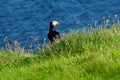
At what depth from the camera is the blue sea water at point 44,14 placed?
25219 millimetres

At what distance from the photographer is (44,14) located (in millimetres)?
27406

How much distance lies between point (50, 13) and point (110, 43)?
60.1 feet

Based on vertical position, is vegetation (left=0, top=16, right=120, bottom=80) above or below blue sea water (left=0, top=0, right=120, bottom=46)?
above

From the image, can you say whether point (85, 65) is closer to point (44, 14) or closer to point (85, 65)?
point (85, 65)

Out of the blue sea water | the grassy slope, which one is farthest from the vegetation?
the blue sea water

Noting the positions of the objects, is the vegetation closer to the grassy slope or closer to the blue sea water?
the grassy slope

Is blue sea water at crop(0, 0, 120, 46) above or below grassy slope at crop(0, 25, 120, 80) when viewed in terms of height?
below

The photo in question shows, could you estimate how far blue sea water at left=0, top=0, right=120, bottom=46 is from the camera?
2522 centimetres

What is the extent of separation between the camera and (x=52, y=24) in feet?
56.3

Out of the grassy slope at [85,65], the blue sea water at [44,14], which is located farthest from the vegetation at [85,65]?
the blue sea water at [44,14]

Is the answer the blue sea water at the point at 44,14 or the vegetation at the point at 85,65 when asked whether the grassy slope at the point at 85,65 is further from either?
the blue sea water at the point at 44,14

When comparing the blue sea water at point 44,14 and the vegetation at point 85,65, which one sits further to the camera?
the blue sea water at point 44,14

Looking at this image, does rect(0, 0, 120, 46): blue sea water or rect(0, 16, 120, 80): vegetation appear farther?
rect(0, 0, 120, 46): blue sea water

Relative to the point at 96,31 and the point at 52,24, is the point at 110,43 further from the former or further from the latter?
the point at 52,24
